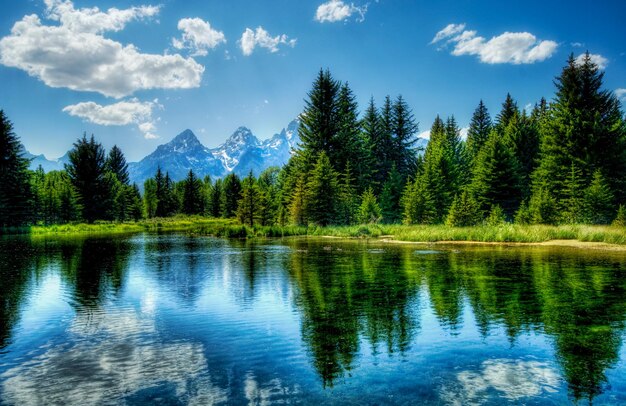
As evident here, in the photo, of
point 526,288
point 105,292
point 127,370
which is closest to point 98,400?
point 127,370

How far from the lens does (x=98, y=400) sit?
6164 millimetres

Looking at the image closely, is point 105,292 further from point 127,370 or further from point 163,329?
point 127,370

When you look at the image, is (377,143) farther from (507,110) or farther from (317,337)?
(317,337)

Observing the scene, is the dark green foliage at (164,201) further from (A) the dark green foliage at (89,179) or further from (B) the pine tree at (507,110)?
(B) the pine tree at (507,110)

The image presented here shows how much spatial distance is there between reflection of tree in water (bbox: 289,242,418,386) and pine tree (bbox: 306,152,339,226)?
3095cm

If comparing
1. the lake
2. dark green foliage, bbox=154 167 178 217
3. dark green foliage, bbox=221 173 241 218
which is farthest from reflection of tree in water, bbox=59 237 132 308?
dark green foliage, bbox=154 167 178 217

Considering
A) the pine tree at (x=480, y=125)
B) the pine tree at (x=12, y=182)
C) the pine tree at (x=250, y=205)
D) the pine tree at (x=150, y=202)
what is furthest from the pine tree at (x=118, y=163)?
the pine tree at (x=480, y=125)

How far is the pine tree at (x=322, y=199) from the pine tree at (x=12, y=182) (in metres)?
Answer: 35.7

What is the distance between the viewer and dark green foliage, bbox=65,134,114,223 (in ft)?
234

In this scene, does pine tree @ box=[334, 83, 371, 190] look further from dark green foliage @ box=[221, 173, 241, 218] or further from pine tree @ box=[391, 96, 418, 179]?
dark green foliage @ box=[221, 173, 241, 218]

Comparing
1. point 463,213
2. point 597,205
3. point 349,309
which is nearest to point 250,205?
point 463,213

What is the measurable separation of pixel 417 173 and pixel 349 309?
165 feet

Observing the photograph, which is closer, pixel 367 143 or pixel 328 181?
pixel 328 181

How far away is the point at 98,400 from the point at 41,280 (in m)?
13.1
